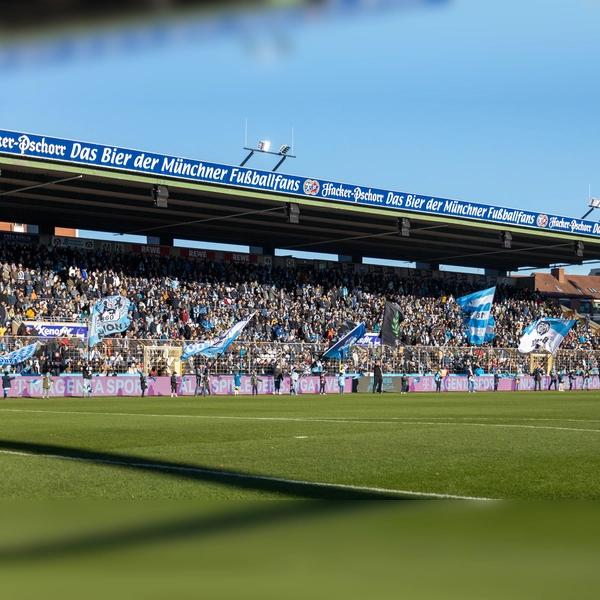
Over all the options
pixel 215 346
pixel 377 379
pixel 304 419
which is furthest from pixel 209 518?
pixel 377 379

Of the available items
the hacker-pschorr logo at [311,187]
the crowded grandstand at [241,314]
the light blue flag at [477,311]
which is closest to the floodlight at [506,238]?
the crowded grandstand at [241,314]

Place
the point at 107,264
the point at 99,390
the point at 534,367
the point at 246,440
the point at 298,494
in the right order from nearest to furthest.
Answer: the point at 298,494
the point at 246,440
the point at 99,390
the point at 107,264
the point at 534,367

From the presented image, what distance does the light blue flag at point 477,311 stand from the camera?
5438cm

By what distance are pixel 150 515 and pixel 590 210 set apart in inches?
2706

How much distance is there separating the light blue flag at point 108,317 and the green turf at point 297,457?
762 inches

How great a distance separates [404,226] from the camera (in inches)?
2306

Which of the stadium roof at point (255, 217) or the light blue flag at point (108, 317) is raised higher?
the stadium roof at point (255, 217)

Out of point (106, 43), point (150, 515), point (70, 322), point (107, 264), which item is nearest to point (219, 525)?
point (150, 515)

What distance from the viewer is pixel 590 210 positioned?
7125 centimetres

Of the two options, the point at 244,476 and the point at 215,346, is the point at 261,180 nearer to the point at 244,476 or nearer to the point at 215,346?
the point at 215,346

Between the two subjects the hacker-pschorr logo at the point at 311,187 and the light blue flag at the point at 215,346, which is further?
the hacker-pschorr logo at the point at 311,187

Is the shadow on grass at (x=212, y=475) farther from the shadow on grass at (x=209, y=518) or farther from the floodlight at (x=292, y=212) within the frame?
the floodlight at (x=292, y=212)

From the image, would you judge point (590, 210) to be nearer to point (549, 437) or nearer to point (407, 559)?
point (549, 437)

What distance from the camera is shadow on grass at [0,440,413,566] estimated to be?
635cm
